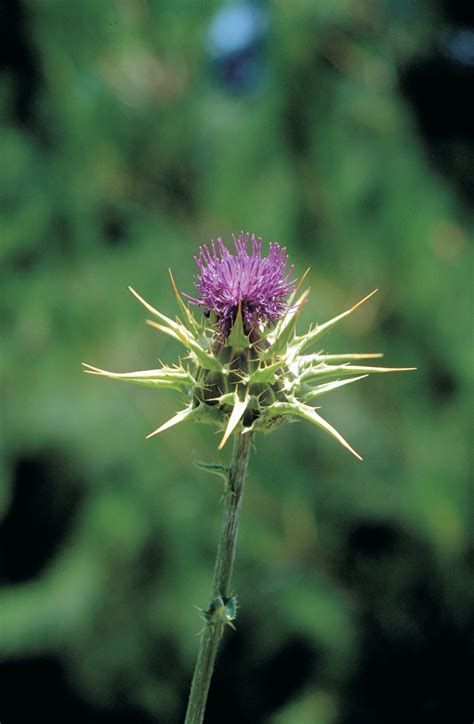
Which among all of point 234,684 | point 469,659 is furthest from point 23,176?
point 469,659

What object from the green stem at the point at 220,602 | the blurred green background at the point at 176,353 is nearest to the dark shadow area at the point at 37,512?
the blurred green background at the point at 176,353

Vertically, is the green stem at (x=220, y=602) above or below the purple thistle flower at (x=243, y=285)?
below

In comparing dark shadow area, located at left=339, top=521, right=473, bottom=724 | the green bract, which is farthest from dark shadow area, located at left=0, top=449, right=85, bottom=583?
the green bract

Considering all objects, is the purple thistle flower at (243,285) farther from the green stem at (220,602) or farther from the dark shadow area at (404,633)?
the dark shadow area at (404,633)

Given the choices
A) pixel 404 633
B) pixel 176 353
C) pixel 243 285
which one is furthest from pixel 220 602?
pixel 404 633

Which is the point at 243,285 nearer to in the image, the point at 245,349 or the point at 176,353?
the point at 245,349

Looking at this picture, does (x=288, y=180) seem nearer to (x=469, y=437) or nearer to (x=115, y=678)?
(x=469, y=437)
